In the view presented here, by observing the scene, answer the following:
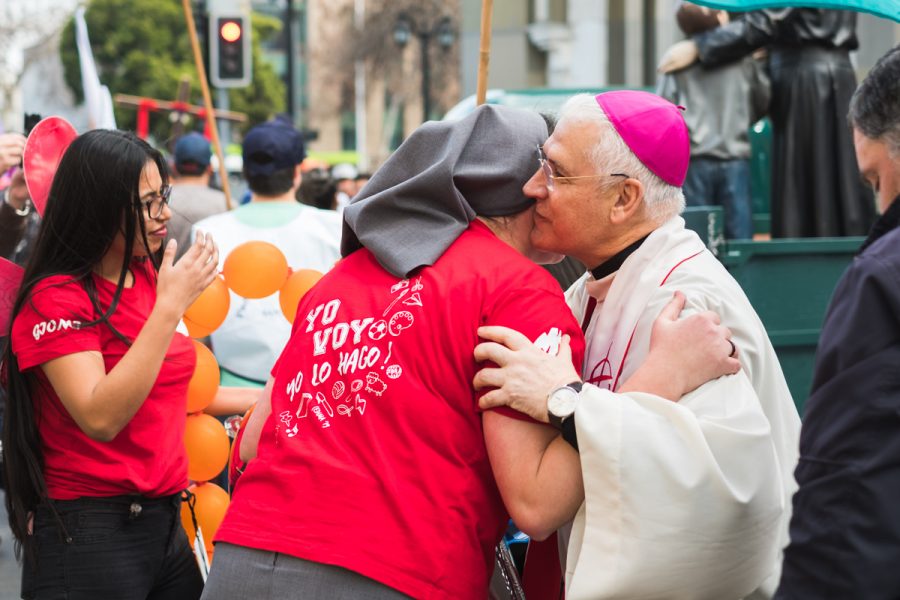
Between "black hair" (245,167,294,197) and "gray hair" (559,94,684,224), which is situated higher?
"gray hair" (559,94,684,224)

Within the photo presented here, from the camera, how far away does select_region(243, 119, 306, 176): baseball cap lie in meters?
5.96

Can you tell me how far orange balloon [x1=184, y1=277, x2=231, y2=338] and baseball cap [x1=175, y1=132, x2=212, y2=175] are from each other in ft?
11.4

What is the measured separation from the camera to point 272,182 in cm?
589

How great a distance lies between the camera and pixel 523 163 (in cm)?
264

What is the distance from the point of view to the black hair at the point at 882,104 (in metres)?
2.15

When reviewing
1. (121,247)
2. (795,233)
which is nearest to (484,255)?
(121,247)

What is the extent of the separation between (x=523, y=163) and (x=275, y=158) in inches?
138

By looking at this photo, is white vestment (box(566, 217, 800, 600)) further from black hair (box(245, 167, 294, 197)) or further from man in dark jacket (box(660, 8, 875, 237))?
man in dark jacket (box(660, 8, 875, 237))

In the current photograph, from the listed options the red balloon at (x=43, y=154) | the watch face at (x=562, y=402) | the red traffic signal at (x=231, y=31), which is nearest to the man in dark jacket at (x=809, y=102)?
the red balloon at (x=43, y=154)

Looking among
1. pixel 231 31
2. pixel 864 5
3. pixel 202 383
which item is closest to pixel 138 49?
pixel 231 31

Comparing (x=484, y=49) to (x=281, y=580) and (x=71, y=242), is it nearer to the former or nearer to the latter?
(x=71, y=242)

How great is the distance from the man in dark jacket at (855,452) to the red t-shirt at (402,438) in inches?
22.8

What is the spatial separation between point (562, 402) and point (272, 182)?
382 cm

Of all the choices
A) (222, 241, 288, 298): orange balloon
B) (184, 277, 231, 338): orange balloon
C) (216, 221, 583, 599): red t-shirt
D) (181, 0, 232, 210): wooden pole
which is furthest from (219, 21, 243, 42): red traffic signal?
(216, 221, 583, 599): red t-shirt
